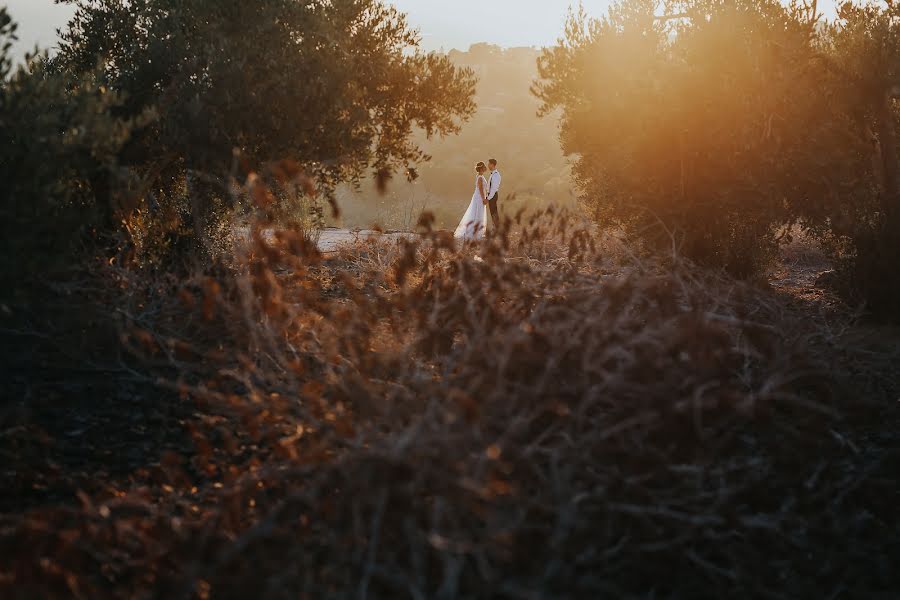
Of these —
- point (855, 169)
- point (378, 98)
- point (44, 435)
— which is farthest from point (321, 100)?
point (855, 169)

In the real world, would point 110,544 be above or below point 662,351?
below

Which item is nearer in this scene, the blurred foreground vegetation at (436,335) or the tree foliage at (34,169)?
the blurred foreground vegetation at (436,335)

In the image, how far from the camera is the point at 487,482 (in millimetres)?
4457

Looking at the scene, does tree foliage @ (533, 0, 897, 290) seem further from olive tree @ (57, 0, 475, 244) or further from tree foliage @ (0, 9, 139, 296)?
tree foliage @ (0, 9, 139, 296)

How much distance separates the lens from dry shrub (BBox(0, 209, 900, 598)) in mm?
4395

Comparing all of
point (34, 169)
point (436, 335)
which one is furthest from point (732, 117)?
point (34, 169)

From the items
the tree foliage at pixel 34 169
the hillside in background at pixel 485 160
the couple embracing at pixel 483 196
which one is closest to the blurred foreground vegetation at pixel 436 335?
the tree foliage at pixel 34 169

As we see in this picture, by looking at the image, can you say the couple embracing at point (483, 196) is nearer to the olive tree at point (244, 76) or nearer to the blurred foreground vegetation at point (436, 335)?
the blurred foreground vegetation at point (436, 335)

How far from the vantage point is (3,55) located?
23.1 feet

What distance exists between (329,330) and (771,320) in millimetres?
5093

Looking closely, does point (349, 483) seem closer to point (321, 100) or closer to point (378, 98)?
point (321, 100)

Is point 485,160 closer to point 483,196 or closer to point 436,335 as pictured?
point 483,196

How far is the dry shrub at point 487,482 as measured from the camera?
4395 millimetres

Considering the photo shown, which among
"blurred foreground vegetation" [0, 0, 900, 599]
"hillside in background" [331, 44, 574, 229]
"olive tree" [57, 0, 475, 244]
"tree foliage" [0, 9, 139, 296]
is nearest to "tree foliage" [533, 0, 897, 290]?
"blurred foreground vegetation" [0, 0, 900, 599]
